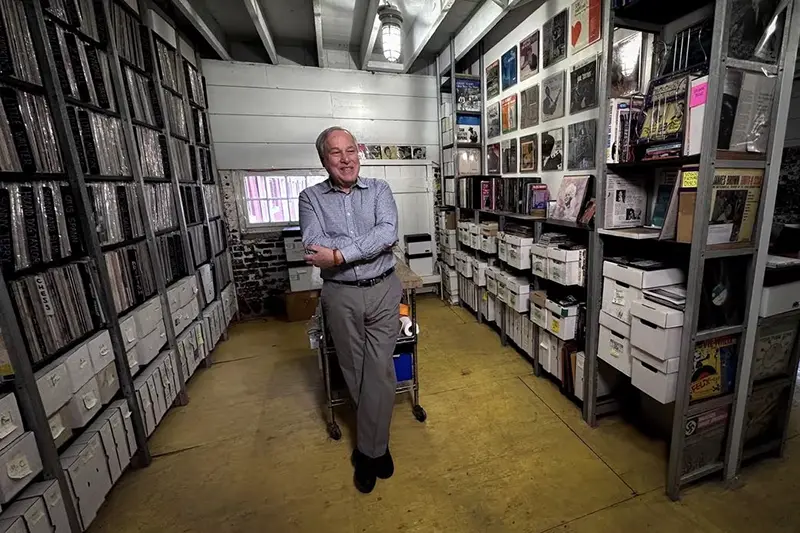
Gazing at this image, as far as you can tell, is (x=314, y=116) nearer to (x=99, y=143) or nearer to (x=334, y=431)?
(x=99, y=143)

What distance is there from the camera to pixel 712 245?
1.32m

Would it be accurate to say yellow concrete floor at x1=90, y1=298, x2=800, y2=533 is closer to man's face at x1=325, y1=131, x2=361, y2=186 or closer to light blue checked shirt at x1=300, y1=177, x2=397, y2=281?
light blue checked shirt at x1=300, y1=177, x2=397, y2=281

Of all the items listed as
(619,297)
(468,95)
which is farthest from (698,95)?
(468,95)

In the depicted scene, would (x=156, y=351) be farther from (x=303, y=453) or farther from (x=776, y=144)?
(x=776, y=144)

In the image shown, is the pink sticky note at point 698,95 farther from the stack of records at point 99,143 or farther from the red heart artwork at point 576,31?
the stack of records at point 99,143

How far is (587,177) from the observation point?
2.09m

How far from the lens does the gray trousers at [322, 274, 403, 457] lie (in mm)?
1598

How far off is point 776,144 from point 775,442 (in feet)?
4.57

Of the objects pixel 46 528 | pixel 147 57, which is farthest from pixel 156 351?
pixel 147 57

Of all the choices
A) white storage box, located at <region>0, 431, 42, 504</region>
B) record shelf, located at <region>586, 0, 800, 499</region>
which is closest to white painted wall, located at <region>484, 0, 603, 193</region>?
record shelf, located at <region>586, 0, 800, 499</region>

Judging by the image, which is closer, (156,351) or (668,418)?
(668,418)

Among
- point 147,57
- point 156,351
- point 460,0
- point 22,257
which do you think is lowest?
point 156,351

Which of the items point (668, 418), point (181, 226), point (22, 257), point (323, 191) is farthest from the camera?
point (181, 226)

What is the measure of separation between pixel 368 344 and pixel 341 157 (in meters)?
0.86
